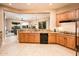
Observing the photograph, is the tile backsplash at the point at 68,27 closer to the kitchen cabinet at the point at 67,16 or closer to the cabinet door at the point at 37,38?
the kitchen cabinet at the point at 67,16

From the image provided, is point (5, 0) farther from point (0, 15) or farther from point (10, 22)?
point (10, 22)

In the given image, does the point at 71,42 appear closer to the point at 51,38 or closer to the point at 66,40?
the point at 66,40

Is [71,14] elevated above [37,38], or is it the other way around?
[71,14]

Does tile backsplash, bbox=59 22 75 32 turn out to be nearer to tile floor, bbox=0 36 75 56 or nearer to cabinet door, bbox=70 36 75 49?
cabinet door, bbox=70 36 75 49

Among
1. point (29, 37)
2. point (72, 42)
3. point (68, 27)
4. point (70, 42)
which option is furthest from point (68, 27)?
point (29, 37)

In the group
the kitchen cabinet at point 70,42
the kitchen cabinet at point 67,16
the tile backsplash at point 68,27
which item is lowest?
the kitchen cabinet at point 70,42

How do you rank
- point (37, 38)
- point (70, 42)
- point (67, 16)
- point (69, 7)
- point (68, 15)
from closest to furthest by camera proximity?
point (70, 42), point (69, 7), point (68, 15), point (67, 16), point (37, 38)

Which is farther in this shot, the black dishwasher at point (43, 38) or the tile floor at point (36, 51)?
the black dishwasher at point (43, 38)

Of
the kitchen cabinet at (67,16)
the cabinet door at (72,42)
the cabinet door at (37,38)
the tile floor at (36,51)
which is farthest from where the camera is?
the cabinet door at (37,38)

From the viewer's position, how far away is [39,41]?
33.4ft

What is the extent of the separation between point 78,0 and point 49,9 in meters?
7.59

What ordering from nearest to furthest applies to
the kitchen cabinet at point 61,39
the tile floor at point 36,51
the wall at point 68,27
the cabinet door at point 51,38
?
the tile floor at point 36,51 < the wall at point 68,27 < the kitchen cabinet at point 61,39 < the cabinet door at point 51,38

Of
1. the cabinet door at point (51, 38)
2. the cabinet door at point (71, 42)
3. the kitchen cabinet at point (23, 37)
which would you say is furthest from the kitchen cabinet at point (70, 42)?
the kitchen cabinet at point (23, 37)

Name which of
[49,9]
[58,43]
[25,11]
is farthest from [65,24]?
[25,11]
